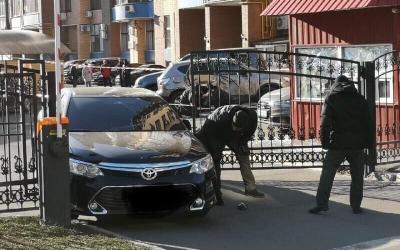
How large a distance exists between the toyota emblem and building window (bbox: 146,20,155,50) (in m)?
37.9

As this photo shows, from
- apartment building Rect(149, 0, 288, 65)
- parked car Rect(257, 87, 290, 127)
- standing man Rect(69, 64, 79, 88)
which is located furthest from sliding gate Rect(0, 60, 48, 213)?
apartment building Rect(149, 0, 288, 65)

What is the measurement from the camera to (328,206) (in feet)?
31.1

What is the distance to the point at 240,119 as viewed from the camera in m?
9.09

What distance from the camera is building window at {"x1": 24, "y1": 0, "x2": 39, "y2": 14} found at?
60.7 m

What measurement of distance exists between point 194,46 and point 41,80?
29.9 metres

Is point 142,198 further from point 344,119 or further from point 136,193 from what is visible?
point 344,119

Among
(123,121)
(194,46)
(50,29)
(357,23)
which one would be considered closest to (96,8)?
(50,29)

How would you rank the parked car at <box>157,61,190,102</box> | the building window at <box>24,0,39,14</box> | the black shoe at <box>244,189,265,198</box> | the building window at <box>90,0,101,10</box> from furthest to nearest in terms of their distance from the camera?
1. the building window at <box>24,0,39,14</box>
2. the building window at <box>90,0,101,10</box>
3. the parked car at <box>157,61,190,102</box>
4. the black shoe at <box>244,189,265,198</box>

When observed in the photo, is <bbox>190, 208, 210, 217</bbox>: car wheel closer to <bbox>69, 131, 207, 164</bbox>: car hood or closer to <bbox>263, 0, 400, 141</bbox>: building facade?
<bbox>69, 131, 207, 164</bbox>: car hood

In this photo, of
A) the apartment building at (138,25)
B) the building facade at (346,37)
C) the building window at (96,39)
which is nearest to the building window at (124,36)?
the apartment building at (138,25)

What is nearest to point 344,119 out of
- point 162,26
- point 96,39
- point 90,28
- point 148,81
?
point 148,81

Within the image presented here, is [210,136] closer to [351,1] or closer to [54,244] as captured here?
[54,244]

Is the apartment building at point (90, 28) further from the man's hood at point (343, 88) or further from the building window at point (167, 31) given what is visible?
the man's hood at point (343, 88)

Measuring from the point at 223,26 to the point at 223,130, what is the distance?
1038 inches
